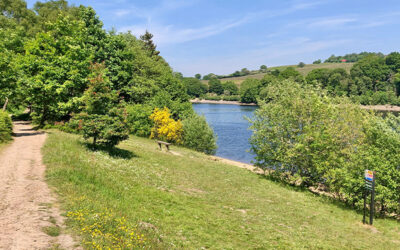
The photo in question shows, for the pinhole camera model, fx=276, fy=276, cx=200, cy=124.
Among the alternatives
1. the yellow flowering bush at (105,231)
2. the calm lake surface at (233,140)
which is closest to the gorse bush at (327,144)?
the calm lake surface at (233,140)

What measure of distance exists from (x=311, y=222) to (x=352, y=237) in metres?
2.48

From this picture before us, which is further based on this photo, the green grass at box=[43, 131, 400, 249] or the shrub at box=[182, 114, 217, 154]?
the shrub at box=[182, 114, 217, 154]

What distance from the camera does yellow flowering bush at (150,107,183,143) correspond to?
5329 centimetres

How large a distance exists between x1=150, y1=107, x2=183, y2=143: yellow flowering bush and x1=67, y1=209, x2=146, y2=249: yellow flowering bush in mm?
41067

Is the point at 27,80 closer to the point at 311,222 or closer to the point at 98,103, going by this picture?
the point at 98,103

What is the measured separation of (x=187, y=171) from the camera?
93.2 feet

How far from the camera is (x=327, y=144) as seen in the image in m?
27.8

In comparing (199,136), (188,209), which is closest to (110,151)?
(188,209)

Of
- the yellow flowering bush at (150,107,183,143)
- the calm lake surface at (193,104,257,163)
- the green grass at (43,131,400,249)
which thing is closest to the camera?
the green grass at (43,131,400,249)

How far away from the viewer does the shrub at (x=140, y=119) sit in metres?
54.9

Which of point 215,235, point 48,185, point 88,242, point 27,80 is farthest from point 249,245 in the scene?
point 27,80

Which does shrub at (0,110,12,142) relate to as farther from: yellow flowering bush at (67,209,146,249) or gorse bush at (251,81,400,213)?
gorse bush at (251,81,400,213)

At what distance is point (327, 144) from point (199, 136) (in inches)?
1100

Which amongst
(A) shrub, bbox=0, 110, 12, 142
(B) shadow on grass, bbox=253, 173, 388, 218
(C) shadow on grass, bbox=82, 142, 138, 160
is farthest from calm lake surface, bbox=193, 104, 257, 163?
(A) shrub, bbox=0, 110, 12, 142
